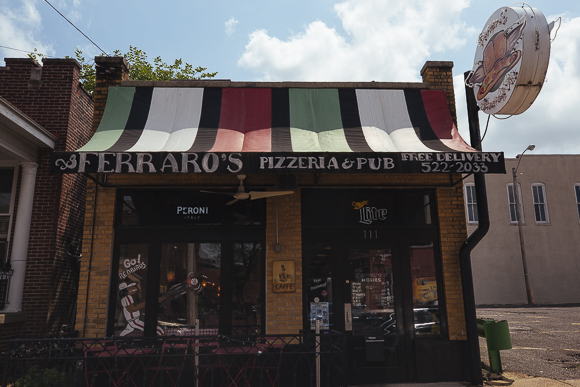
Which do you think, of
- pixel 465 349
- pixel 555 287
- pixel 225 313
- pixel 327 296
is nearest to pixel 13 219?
pixel 225 313

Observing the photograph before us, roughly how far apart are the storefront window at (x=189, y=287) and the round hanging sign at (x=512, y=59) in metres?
5.39

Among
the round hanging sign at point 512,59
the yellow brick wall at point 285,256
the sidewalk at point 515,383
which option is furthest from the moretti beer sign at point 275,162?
the sidewalk at point 515,383

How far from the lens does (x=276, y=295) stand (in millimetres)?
7383

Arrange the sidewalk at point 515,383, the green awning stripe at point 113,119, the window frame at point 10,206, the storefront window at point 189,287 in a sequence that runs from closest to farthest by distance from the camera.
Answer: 1. the green awning stripe at point 113,119
2. the sidewalk at point 515,383
3. the storefront window at point 189,287
4. the window frame at point 10,206

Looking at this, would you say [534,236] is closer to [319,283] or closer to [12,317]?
[319,283]

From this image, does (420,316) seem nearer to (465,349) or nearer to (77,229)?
(465,349)

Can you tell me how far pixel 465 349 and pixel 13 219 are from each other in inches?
363

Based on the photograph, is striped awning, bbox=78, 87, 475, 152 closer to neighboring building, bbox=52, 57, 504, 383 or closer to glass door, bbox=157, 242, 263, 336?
neighboring building, bbox=52, 57, 504, 383

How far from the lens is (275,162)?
6332mm

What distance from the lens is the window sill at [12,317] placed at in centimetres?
768

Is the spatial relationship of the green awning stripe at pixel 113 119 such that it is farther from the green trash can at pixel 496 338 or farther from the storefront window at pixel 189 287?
the green trash can at pixel 496 338

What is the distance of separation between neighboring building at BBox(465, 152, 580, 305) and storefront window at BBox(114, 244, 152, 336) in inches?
855

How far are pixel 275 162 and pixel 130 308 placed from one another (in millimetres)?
3721

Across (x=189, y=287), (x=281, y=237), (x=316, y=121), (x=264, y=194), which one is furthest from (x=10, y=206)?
(x=316, y=121)
